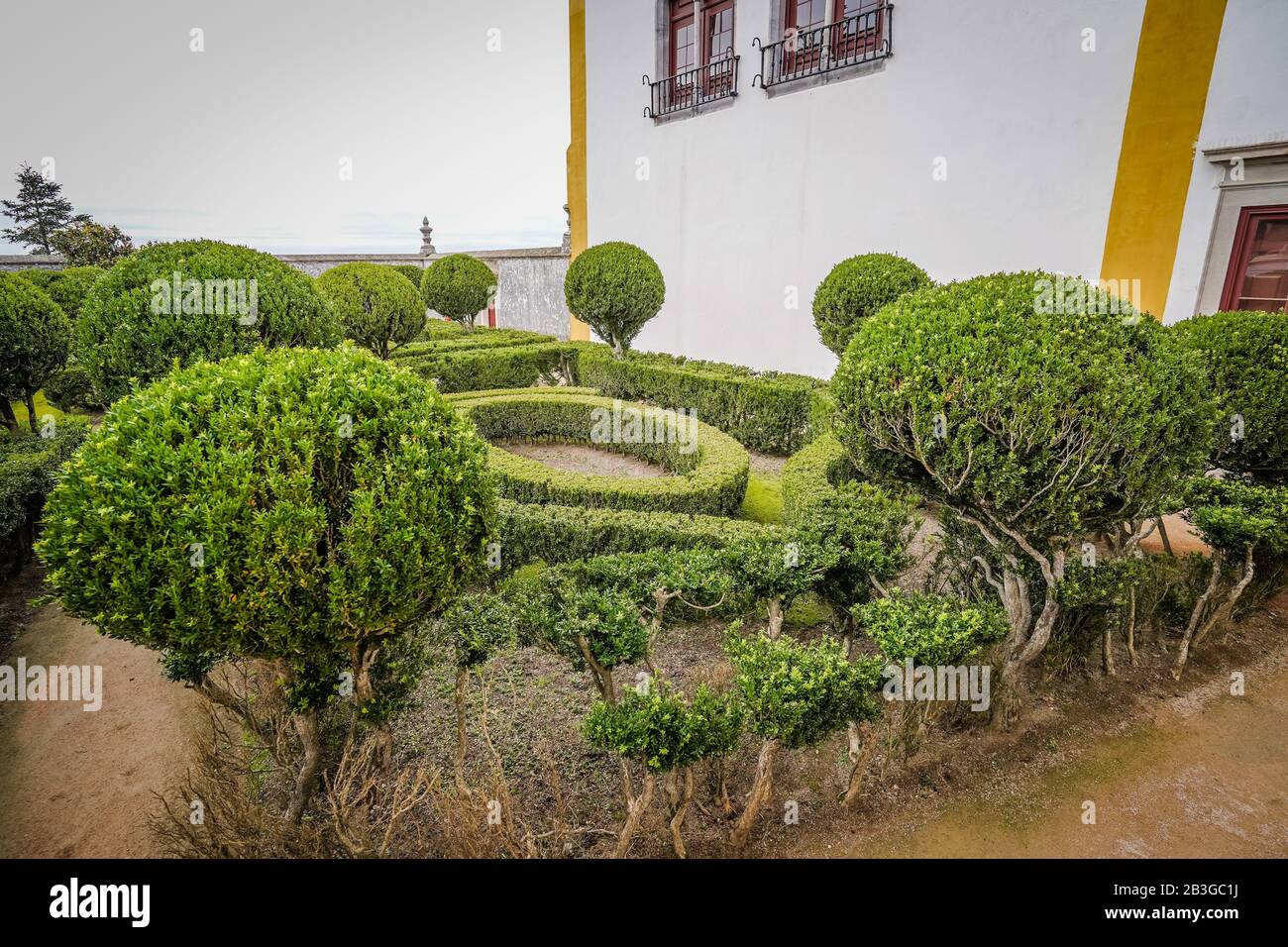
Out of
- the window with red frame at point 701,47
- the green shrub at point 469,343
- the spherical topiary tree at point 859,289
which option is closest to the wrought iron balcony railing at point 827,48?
the window with red frame at point 701,47

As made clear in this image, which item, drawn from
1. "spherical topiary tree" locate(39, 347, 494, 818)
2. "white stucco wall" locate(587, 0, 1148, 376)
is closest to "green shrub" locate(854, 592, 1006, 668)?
"spherical topiary tree" locate(39, 347, 494, 818)

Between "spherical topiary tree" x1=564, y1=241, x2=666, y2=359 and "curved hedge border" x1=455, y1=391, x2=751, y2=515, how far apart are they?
3.14 metres

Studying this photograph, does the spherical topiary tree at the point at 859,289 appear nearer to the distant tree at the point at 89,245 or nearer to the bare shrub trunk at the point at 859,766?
the bare shrub trunk at the point at 859,766

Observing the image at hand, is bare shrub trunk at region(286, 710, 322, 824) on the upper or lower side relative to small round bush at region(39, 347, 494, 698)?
lower

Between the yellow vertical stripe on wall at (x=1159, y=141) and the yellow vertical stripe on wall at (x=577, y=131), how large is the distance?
36.9ft

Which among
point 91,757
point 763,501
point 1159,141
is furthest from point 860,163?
point 91,757

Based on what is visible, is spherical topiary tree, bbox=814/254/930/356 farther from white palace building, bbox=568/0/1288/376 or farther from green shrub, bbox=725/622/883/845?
green shrub, bbox=725/622/883/845

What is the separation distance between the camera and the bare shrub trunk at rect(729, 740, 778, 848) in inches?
118

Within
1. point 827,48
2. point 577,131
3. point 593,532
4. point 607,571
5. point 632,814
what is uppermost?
point 827,48

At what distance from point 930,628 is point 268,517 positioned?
313 centimetres

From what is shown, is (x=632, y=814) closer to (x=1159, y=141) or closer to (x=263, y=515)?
(x=263, y=515)

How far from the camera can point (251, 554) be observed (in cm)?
239

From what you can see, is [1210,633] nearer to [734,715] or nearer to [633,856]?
[734,715]

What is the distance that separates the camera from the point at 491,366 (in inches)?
520
